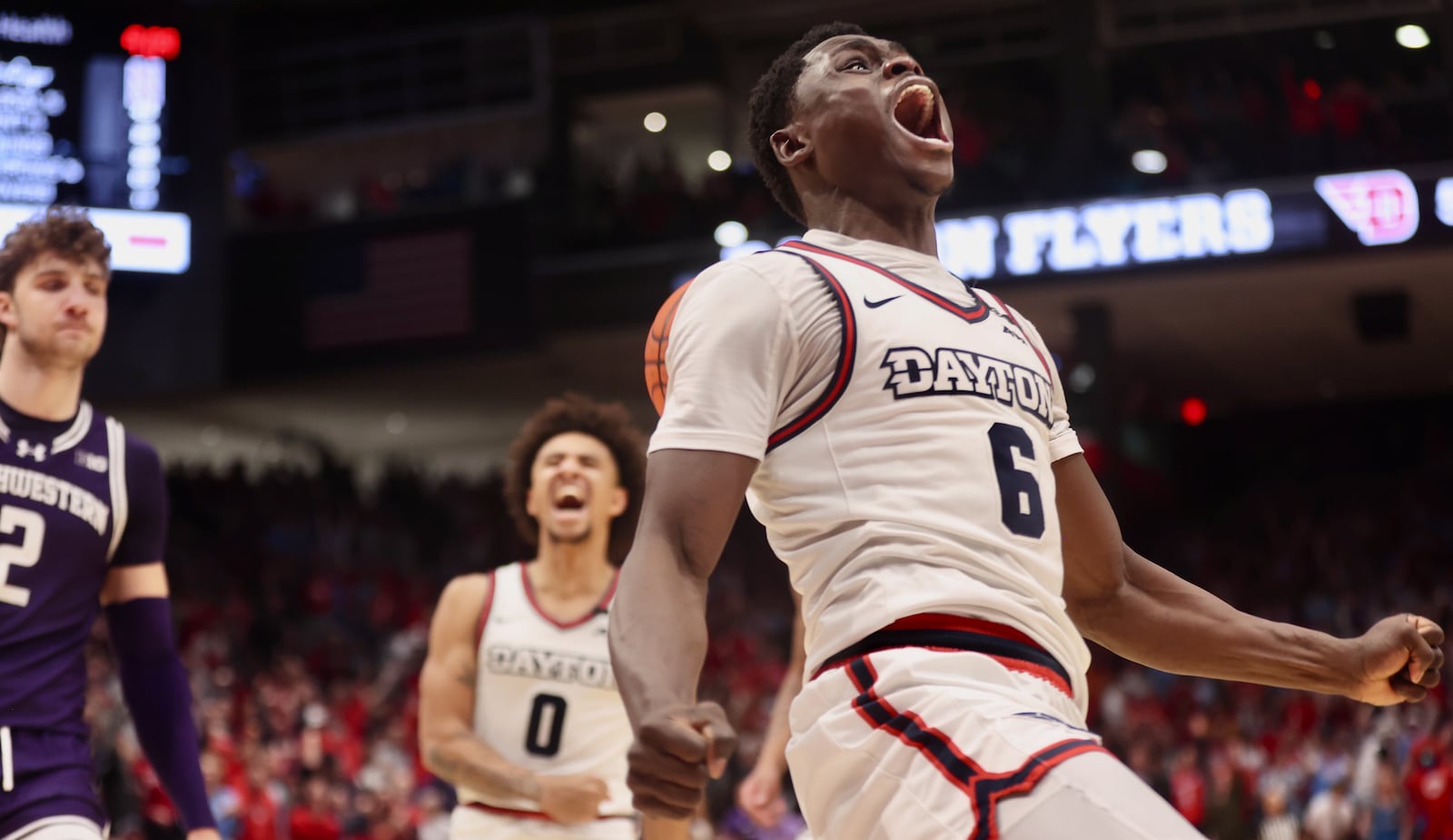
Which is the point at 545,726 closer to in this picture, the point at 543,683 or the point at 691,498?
the point at 543,683

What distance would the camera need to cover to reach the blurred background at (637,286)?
1352cm

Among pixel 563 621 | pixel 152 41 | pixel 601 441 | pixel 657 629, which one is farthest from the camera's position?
pixel 152 41

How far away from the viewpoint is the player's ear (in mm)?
2631

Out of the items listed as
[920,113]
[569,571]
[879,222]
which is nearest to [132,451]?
[569,571]

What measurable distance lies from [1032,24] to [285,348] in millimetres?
8827

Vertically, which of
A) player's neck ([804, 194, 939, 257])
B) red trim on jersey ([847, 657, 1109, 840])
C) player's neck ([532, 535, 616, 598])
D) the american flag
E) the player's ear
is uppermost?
the american flag

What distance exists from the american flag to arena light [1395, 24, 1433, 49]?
943 cm

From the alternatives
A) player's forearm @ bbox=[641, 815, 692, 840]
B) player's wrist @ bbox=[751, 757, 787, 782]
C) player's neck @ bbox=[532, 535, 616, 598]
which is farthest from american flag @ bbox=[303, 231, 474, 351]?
player's forearm @ bbox=[641, 815, 692, 840]

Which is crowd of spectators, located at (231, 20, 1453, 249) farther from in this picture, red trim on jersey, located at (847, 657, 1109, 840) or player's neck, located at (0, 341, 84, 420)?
red trim on jersey, located at (847, 657, 1109, 840)

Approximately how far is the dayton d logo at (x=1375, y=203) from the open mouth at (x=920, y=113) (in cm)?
1298

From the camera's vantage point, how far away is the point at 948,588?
2.18 m

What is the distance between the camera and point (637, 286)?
16.8m

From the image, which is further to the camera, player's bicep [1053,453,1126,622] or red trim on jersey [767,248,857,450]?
player's bicep [1053,453,1126,622]

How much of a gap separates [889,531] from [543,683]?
306 cm
